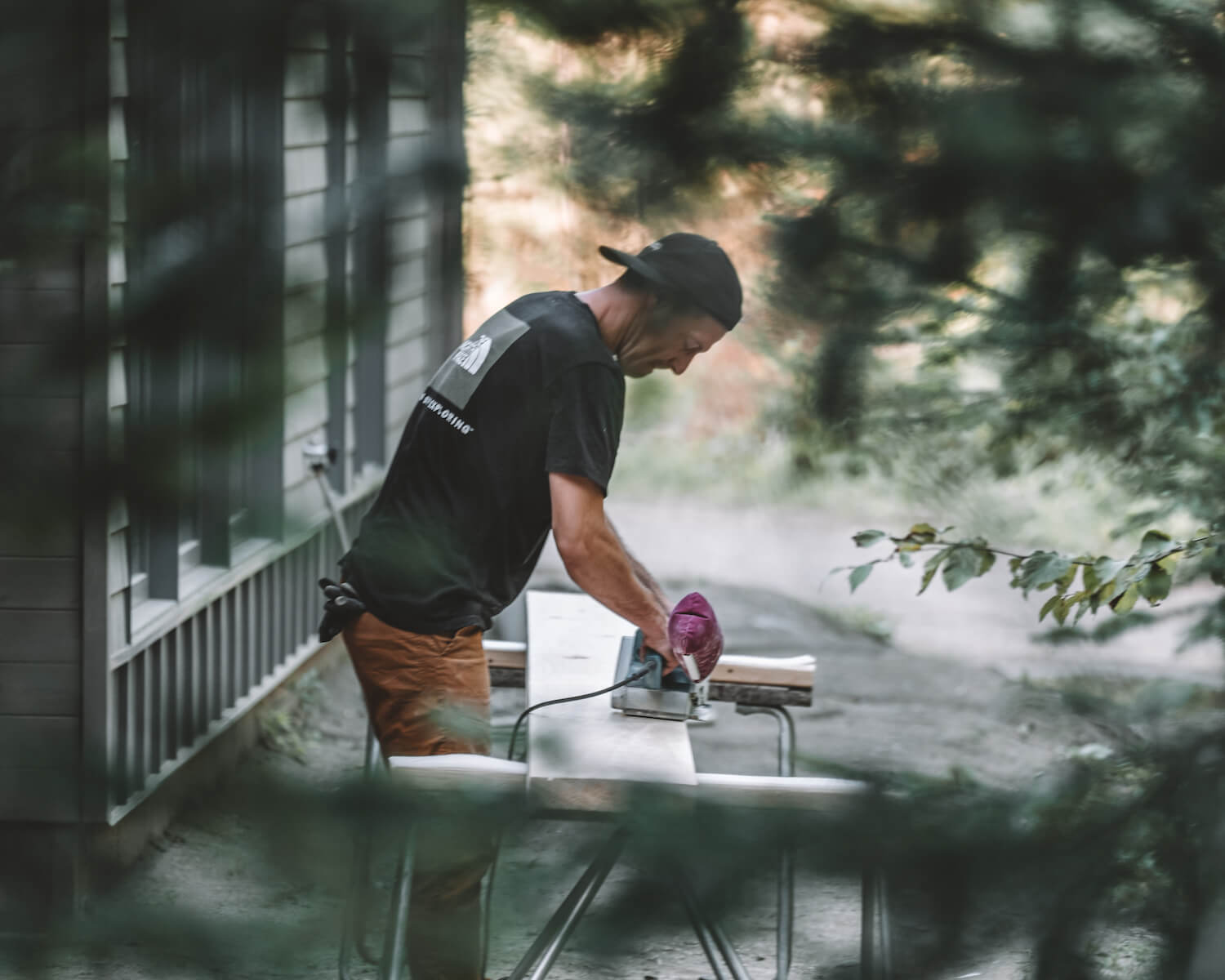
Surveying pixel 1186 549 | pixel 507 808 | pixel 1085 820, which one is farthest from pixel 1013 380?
pixel 507 808

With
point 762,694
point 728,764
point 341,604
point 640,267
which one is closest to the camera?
point 640,267

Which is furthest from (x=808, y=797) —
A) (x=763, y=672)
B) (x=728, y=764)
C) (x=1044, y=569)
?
(x=728, y=764)

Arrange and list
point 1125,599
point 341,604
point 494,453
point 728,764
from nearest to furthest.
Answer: point 1125,599, point 494,453, point 341,604, point 728,764

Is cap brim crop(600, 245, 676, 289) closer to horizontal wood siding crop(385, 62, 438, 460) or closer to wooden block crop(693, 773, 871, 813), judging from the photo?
horizontal wood siding crop(385, 62, 438, 460)

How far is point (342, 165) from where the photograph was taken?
2.59 ft

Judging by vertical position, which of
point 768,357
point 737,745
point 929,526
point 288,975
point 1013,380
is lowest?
point 737,745

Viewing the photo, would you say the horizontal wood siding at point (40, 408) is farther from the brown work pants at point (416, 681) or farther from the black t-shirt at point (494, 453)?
the black t-shirt at point (494, 453)

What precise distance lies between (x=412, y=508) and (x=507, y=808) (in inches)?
82.8

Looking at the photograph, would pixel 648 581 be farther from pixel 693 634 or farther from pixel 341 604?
pixel 341 604

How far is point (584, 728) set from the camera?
9.12 ft

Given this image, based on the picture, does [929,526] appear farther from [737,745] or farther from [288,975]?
[737,745]

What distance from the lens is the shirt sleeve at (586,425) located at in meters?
2.79

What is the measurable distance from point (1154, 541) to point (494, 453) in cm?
135

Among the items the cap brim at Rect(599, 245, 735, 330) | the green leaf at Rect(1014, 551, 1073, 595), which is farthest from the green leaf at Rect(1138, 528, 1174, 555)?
the cap brim at Rect(599, 245, 735, 330)
